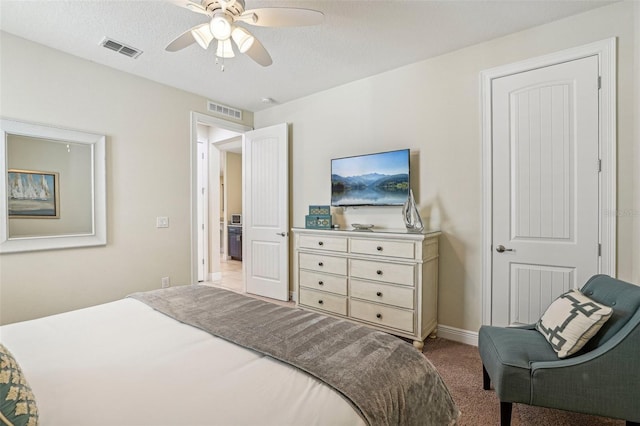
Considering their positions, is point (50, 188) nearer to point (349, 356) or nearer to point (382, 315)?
point (349, 356)

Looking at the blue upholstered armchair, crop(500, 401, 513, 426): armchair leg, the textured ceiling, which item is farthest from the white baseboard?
the textured ceiling

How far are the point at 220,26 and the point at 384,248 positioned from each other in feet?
6.84

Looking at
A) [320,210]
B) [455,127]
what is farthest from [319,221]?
[455,127]

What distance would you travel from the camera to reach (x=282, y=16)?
1812 mm

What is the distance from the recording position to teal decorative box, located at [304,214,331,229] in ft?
11.1

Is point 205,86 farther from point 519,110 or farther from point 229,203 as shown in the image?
point 229,203

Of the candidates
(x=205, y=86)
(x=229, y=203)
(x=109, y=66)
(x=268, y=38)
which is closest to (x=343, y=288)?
(x=268, y=38)

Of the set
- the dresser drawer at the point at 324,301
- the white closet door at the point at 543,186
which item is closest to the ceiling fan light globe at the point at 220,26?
the white closet door at the point at 543,186

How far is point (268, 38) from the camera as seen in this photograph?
2545 mm

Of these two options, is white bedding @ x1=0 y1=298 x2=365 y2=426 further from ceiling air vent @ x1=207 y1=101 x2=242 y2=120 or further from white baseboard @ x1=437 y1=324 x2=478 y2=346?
ceiling air vent @ x1=207 y1=101 x2=242 y2=120

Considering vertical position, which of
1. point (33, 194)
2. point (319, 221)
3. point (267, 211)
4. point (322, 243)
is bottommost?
point (322, 243)

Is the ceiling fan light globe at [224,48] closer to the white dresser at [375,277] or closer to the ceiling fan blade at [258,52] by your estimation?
the ceiling fan blade at [258,52]

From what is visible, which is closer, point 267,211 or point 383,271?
point 383,271

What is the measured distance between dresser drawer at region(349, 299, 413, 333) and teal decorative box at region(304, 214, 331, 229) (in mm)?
884
